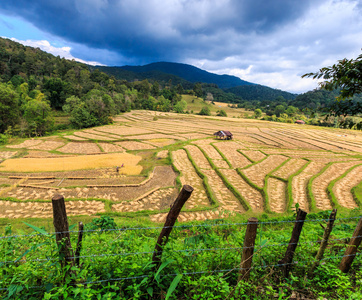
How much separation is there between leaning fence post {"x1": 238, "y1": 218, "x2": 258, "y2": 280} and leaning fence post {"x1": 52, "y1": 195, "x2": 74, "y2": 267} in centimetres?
241

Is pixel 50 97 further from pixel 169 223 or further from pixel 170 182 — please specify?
pixel 169 223

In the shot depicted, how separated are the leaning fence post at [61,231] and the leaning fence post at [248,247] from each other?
95.0 inches

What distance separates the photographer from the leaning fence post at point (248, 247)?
2584 mm

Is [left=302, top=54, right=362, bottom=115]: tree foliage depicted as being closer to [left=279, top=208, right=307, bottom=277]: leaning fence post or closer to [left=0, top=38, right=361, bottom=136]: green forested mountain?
[left=0, top=38, right=361, bottom=136]: green forested mountain

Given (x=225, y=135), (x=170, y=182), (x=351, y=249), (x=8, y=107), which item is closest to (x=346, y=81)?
(x=351, y=249)

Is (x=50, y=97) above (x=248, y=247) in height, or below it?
above

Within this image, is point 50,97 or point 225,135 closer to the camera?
point 225,135

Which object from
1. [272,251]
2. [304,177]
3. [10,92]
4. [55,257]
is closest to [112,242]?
[55,257]

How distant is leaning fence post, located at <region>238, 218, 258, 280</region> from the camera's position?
2.58 metres

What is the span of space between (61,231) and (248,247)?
2613 mm

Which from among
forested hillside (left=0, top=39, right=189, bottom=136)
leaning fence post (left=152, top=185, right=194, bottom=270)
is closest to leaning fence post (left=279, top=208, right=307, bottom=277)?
leaning fence post (left=152, top=185, right=194, bottom=270)

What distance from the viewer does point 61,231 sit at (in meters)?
2.41

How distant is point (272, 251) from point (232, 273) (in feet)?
2.96

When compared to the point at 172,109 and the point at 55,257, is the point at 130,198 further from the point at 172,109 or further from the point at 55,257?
the point at 172,109
